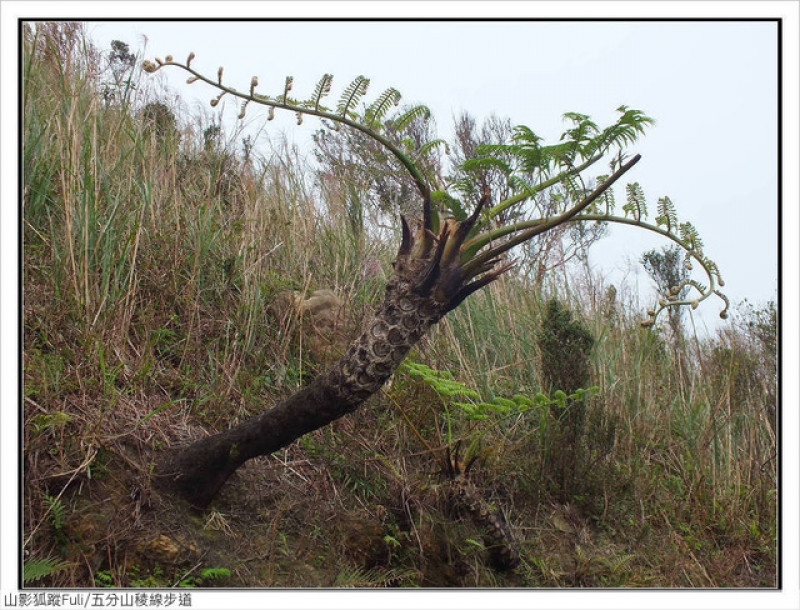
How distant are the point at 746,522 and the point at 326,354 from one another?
2.51m

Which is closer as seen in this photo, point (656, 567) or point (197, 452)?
point (197, 452)

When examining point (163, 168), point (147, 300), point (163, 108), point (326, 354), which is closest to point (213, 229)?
point (163, 168)

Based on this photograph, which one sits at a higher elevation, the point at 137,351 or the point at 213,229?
the point at 213,229

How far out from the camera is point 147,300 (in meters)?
3.35

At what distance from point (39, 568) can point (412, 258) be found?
1546 mm

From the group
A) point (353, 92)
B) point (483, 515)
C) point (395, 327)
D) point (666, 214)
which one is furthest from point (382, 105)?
point (483, 515)

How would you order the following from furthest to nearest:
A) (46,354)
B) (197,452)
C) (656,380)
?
1. (656,380)
2. (46,354)
3. (197,452)

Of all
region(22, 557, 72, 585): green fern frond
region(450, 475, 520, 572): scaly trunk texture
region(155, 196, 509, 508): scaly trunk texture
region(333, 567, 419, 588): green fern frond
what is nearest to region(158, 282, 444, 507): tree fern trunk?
region(155, 196, 509, 508): scaly trunk texture

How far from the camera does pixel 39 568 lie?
2.05 m

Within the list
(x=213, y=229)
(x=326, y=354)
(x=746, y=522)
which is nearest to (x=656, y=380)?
(x=746, y=522)

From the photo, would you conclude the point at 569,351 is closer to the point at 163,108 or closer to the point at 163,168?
the point at 163,168

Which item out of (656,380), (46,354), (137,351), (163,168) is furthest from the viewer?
(656,380)

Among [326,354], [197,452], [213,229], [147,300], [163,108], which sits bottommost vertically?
[197,452]

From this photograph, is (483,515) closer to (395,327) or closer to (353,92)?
(395,327)
